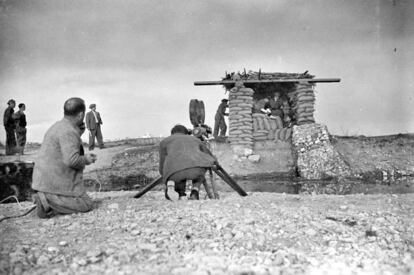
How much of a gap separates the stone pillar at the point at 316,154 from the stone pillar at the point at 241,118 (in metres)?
1.49

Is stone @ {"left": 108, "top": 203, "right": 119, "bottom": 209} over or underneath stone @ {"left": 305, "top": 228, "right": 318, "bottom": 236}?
underneath

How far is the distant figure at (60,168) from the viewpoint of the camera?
3.88 metres

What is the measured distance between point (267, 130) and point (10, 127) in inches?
311

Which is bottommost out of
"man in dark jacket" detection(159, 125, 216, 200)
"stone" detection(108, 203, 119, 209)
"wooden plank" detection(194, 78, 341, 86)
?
"stone" detection(108, 203, 119, 209)

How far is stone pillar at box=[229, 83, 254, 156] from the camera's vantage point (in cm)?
1314

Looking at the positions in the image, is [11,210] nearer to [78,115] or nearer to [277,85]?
[78,115]

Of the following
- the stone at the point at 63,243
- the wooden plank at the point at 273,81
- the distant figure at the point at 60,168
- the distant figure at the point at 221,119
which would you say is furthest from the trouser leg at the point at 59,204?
the distant figure at the point at 221,119

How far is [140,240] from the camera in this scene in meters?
3.10

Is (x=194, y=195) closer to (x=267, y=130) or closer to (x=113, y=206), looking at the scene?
(x=113, y=206)

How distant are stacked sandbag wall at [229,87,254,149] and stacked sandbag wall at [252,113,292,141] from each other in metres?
0.37

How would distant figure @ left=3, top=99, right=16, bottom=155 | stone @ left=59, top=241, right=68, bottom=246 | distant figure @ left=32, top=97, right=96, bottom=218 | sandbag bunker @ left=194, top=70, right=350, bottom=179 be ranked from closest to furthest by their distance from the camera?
stone @ left=59, top=241, right=68, bottom=246 → distant figure @ left=32, top=97, right=96, bottom=218 → distant figure @ left=3, top=99, right=16, bottom=155 → sandbag bunker @ left=194, top=70, right=350, bottom=179

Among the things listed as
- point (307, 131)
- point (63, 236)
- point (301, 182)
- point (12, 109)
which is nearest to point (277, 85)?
point (307, 131)

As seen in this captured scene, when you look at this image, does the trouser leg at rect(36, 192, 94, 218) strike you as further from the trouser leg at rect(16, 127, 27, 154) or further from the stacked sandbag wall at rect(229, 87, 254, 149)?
the stacked sandbag wall at rect(229, 87, 254, 149)

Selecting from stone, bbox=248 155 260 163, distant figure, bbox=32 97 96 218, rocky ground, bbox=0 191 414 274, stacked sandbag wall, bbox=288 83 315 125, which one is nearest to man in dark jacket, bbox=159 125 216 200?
rocky ground, bbox=0 191 414 274
